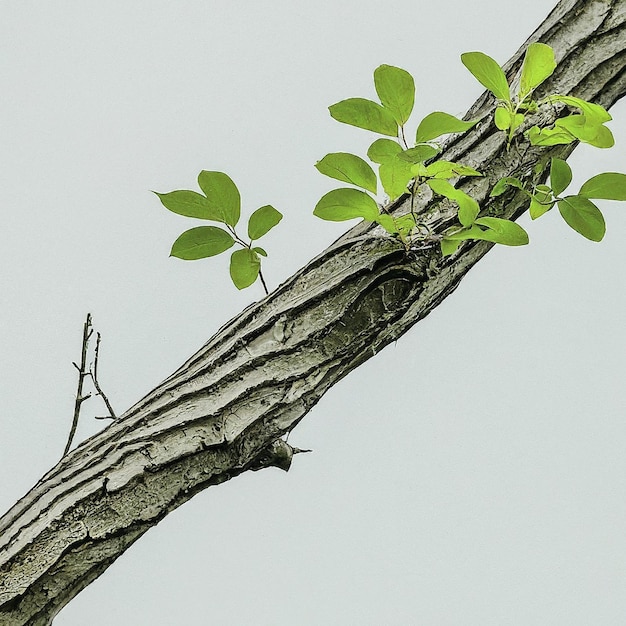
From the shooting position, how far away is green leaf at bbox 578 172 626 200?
1.86 ft

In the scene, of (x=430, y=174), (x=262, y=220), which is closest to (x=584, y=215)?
(x=430, y=174)

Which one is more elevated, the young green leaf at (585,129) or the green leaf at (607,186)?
the young green leaf at (585,129)

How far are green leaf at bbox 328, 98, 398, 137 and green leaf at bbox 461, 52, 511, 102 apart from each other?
6 cm

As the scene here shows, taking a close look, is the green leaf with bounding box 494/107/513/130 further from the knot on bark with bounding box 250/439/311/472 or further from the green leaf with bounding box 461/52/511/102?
the knot on bark with bounding box 250/439/311/472

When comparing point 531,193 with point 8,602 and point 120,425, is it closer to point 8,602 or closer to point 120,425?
point 120,425

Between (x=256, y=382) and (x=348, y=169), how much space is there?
0.55 feet

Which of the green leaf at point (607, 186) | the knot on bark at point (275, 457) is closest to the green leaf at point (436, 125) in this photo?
the green leaf at point (607, 186)

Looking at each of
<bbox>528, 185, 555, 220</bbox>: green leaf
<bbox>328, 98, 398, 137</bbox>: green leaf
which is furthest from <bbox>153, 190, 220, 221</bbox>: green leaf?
<bbox>528, 185, 555, 220</bbox>: green leaf

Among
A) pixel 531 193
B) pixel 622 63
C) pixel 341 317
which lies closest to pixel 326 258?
pixel 341 317

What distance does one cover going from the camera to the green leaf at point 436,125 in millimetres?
535

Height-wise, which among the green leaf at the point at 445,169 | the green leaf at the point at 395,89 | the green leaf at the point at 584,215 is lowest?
the green leaf at the point at 584,215

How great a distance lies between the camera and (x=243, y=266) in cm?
65

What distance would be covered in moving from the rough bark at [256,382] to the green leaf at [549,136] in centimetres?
4

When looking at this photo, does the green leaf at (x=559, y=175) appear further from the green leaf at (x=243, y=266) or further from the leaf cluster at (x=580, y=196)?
the green leaf at (x=243, y=266)
